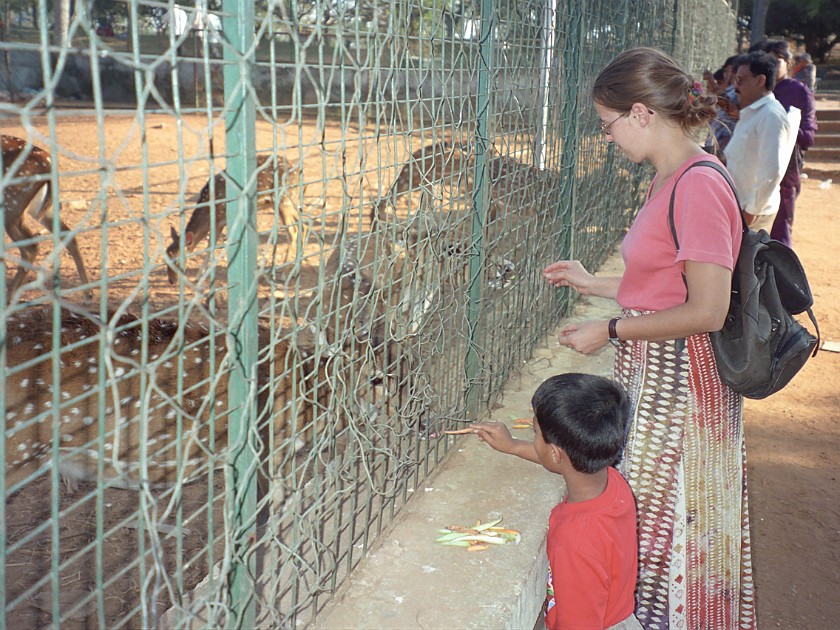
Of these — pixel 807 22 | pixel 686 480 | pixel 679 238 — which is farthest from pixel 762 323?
pixel 807 22

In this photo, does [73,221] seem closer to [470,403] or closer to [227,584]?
[470,403]

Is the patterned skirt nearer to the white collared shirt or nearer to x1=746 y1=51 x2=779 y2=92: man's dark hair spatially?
the white collared shirt

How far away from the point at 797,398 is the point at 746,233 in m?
4.25

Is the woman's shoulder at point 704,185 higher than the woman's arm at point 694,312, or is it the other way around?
the woman's shoulder at point 704,185

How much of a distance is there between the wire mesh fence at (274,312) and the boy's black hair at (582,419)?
515 mm

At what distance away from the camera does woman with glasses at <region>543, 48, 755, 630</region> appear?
2.32m

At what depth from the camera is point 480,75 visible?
3.24 m

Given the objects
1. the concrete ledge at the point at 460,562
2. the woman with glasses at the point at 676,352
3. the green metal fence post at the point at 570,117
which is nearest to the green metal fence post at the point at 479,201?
the concrete ledge at the point at 460,562

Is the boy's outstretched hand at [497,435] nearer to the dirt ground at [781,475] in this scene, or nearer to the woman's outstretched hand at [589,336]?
the woman's outstretched hand at [589,336]

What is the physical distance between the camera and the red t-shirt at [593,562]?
2270mm

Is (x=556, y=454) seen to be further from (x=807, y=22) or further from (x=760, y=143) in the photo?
(x=807, y=22)

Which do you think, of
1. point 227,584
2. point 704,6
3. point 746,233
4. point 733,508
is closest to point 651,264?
point 746,233

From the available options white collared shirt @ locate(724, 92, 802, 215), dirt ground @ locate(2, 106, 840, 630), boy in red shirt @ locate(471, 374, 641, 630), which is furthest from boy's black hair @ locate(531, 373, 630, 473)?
white collared shirt @ locate(724, 92, 802, 215)

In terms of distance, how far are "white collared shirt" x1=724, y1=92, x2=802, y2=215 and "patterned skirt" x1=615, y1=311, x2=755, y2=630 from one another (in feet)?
10.8
